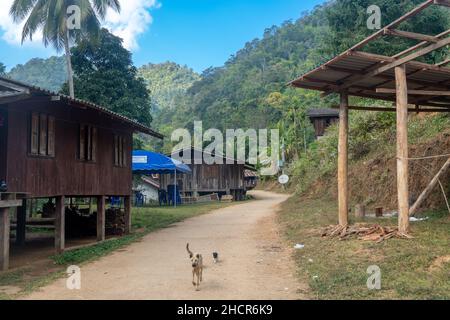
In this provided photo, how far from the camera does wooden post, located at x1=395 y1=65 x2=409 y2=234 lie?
10.7 meters

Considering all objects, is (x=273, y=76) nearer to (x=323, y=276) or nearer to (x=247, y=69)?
(x=247, y=69)

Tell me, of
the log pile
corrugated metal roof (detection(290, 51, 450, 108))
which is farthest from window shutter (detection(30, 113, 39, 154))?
the log pile

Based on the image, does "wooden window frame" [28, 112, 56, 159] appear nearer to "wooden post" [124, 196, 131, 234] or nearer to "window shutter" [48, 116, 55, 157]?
"window shutter" [48, 116, 55, 157]

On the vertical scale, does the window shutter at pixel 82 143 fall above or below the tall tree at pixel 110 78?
below

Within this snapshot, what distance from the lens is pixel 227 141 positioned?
215 feet

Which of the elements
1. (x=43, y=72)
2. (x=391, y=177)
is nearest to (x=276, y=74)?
(x=43, y=72)

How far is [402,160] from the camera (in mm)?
10883

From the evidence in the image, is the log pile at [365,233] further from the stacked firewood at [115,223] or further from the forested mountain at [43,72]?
the forested mountain at [43,72]

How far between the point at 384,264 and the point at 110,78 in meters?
28.0

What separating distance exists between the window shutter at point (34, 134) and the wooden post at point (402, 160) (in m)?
9.18

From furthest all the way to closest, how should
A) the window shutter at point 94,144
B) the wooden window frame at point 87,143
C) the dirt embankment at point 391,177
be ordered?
the window shutter at point 94,144 → the dirt embankment at point 391,177 → the wooden window frame at point 87,143

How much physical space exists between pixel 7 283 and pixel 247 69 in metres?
90.0

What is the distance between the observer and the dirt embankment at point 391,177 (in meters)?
15.4

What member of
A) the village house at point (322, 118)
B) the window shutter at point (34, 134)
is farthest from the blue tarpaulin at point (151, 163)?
the village house at point (322, 118)
